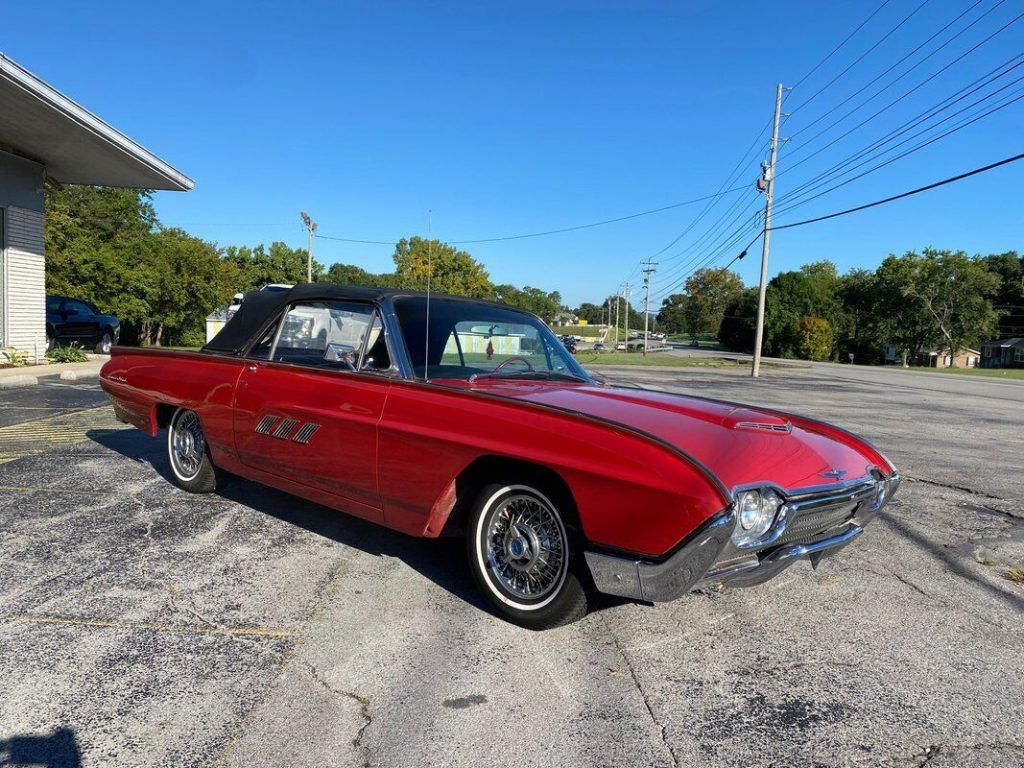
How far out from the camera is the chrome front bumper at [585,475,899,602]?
2.47 metres

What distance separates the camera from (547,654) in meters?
2.89

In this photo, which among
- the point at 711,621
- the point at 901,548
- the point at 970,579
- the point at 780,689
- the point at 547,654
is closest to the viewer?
the point at 780,689

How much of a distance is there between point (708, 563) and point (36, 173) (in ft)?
62.1

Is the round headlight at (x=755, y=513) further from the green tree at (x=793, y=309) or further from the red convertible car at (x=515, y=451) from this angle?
the green tree at (x=793, y=309)

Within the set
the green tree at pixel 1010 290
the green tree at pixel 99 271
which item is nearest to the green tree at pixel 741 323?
the green tree at pixel 1010 290

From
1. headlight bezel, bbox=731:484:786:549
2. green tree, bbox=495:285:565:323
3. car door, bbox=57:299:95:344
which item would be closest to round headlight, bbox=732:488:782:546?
headlight bezel, bbox=731:484:786:549

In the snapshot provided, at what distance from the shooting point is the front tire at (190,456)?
5.01m

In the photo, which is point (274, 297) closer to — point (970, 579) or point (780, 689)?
point (780, 689)

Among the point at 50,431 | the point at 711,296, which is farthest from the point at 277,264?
the point at 711,296

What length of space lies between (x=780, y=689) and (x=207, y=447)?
13.3 feet

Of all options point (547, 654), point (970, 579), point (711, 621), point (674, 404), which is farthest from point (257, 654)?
point (970, 579)

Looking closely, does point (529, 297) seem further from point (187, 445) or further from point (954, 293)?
point (187, 445)

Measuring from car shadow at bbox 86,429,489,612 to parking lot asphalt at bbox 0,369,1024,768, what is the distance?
0.03 metres

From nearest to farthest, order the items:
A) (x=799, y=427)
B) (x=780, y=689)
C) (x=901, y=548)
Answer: (x=780, y=689) → (x=799, y=427) → (x=901, y=548)
